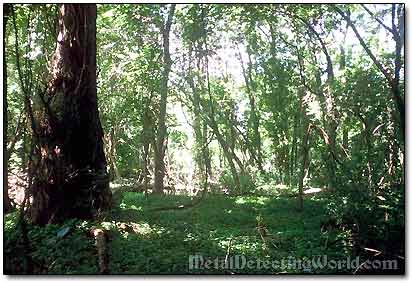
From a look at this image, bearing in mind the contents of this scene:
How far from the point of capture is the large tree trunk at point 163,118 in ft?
11.1

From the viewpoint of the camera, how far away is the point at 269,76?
3457 millimetres

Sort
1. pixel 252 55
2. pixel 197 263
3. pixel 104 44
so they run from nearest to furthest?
pixel 197 263, pixel 252 55, pixel 104 44

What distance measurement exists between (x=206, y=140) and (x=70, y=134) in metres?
1.06

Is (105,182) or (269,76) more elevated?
(269,76)

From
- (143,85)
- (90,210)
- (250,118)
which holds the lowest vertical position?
(90,210)

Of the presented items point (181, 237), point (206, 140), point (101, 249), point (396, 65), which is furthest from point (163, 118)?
point (396, 65)

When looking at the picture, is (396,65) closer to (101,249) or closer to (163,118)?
(163,118)

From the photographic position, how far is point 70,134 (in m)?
3.49

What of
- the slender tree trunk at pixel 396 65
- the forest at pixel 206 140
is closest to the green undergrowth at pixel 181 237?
the forest at pixel 206 140

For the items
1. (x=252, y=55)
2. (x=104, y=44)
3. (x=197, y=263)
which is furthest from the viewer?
(x=104, y=44)

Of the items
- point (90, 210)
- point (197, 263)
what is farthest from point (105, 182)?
point (197, 263)

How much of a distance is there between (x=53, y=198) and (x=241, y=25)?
191 centimetres

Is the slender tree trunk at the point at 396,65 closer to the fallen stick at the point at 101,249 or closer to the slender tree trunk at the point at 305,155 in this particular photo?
the slender tree trunk at the point at 305,155

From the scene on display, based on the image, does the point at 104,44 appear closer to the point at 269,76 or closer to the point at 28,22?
the point at 28,22
